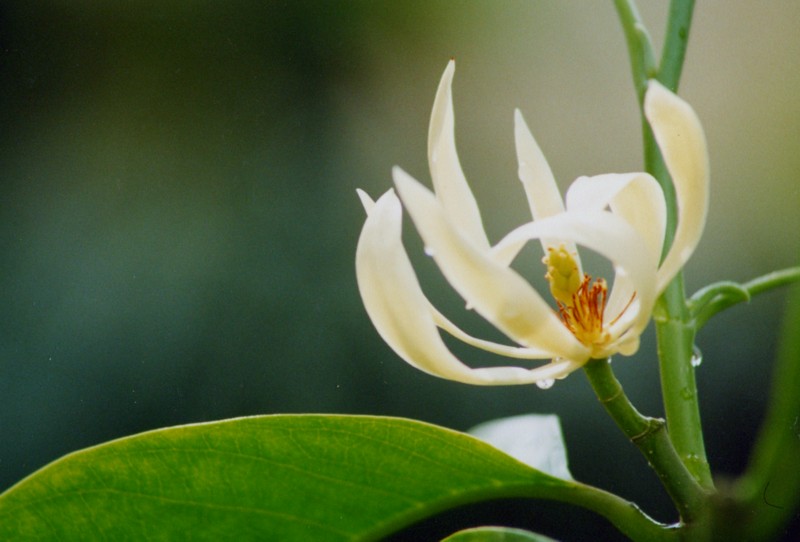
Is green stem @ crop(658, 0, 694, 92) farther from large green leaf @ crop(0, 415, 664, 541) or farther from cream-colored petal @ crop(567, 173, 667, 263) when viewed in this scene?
large green leaf @ crop(0, 415, 664, 541)

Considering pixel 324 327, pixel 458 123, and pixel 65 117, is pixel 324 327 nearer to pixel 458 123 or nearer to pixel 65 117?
pixel 458 123

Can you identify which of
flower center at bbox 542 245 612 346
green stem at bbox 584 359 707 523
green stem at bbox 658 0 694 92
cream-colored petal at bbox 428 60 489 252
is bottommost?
green stem at bbox 584 359 707 523

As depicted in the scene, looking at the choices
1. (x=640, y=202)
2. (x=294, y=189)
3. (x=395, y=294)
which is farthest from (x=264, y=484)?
(x=294, y=189)

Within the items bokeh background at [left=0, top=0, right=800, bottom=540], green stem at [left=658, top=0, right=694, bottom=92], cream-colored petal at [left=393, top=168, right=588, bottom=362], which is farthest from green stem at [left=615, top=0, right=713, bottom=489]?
bokeh background at [left=0, top=0, right=800, bottom=540]

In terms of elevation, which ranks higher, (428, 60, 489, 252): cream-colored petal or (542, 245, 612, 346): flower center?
(428, 60, 489, 252): cream-colored petal

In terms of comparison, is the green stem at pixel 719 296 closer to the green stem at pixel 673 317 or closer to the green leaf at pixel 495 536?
the green stem at pixel 673 317

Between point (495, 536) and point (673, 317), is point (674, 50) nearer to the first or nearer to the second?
point (673, 317)

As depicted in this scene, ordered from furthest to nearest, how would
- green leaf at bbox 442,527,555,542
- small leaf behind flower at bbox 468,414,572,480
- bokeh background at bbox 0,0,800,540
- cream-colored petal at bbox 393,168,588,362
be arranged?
bokeh background at bbox 0,0,800,540, small leaf behind flower at bbox 468,414,572,480, green leaf at bbox 442,527,555,542, cream-colored petal at bbox 393,168,588,362
